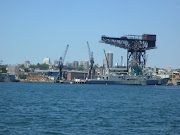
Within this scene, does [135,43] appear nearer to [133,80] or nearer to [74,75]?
[133,80]

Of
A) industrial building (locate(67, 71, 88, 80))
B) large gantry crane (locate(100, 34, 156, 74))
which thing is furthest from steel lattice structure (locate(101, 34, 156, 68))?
industrial building (locate(67, 71, 88, 80))

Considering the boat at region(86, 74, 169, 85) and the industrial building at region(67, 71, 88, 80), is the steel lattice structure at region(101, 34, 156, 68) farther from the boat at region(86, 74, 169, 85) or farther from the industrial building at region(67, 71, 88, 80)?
the industrial building at region(67, 71, 88, 80)

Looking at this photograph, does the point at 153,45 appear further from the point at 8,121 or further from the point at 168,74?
the point at 8,121

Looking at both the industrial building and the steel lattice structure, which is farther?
the industrial building

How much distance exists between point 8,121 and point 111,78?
103626 millimetres

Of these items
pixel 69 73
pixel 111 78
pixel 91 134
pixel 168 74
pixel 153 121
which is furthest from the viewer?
pixel 69 73

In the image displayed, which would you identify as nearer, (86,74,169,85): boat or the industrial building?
(86,74,169,85): boat

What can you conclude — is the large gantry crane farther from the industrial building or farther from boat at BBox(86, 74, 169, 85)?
the industrial building

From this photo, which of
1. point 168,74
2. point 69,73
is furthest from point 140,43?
point 69,73

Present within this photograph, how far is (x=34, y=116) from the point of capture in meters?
25.4

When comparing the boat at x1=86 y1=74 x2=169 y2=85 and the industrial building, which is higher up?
the industrial building

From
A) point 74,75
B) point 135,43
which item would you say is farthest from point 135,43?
point 74,75

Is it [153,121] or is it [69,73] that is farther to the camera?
[69,73]

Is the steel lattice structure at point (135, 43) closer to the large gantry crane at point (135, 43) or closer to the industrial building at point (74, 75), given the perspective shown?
the large gantry crane at point (135, 43)
